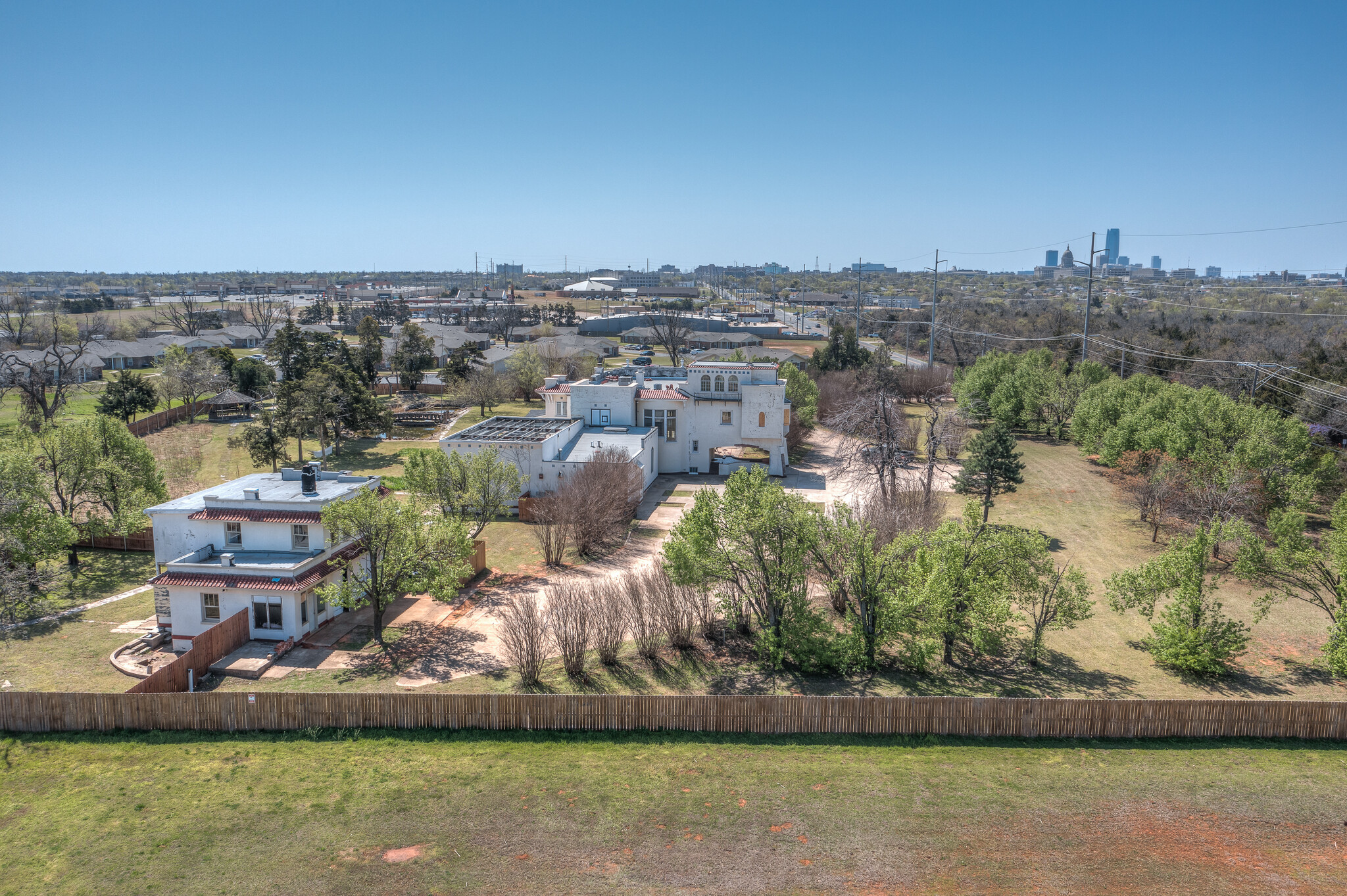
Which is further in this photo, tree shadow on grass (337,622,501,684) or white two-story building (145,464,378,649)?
white two-story building (145,464,378,649)

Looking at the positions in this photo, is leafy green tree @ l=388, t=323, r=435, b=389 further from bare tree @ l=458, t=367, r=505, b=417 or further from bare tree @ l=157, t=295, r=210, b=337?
bare tree @ l=157, t=295, r=210, b=337

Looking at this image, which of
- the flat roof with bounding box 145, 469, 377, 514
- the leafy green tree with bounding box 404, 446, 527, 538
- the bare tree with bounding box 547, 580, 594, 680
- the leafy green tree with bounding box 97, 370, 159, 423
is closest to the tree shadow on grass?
the bare tree with bounding box 547, 580, 594, 680

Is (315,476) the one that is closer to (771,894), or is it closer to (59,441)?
(59,441)

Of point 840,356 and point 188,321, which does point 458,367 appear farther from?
point 188,321

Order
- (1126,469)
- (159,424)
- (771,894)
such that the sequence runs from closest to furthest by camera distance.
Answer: (771,894) < (1126,469) < (159,424)

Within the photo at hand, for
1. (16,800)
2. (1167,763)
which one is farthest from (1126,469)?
(16,800)

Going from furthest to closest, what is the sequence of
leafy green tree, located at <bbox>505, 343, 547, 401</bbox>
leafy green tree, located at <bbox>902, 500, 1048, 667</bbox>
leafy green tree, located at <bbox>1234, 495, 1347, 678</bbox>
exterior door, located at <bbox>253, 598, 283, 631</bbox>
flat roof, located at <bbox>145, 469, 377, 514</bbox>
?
leafy green tree, located at <bbox>505, 343, 547, 401</bbox>
flat roof, located at <bbox>145, 469, 377, 514</bbox>
exterior door, located at <bbox>253, 598, 283, 631</bbox>
leafy green tree, located at <bbox>1234, 495, 1347, 678</bbox>
leafy green tree, located at <bbox>902, 500, 1048, 667</bbox>
